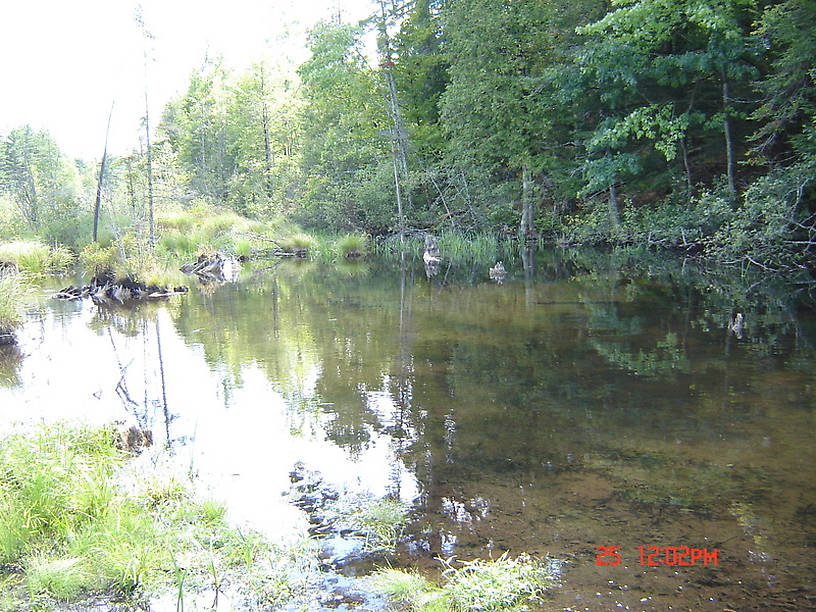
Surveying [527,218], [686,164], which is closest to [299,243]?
[527,218]

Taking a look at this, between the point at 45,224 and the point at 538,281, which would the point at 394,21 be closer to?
the point at 45,224

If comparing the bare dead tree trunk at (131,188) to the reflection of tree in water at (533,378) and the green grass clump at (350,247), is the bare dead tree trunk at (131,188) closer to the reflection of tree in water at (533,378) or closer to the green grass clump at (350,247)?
the reflection of tree in water at (533,378)

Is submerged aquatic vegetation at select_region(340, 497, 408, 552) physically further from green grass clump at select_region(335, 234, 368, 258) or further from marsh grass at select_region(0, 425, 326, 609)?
green grass clump at select_region(335, 234, 368, 258)

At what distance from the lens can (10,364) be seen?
8.17 m

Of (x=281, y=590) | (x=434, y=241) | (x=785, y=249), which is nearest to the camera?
(x=281, y=590)

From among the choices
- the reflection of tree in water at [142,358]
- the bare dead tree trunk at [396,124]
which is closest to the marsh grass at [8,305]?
the reflection of tree in water at [142,358]

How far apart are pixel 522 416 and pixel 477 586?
2.51m

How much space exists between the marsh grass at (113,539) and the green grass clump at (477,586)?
52 cm

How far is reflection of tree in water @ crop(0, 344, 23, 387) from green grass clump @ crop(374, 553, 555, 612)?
5.90 m

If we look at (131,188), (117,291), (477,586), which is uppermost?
(131,188)

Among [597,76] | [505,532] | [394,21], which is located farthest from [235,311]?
[394,21]

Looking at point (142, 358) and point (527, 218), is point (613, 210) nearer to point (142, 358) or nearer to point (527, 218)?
point (527, 218)

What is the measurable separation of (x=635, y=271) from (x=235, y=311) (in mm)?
9020

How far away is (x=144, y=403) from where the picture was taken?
6.21m
